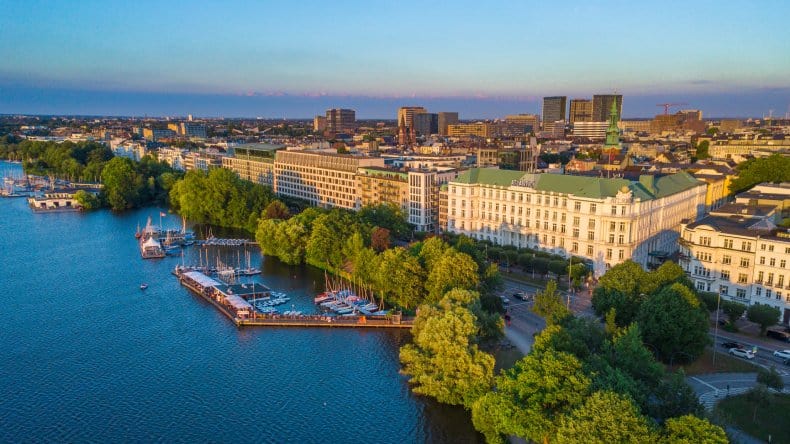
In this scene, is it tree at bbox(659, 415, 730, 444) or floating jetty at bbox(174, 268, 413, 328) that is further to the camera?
floating jetty at bbox(174, 268, 413, 328)

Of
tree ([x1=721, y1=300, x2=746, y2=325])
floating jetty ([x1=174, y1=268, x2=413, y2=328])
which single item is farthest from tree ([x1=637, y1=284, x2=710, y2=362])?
floating jetty ([x1=174, y1=268, x2=413, y2=328])

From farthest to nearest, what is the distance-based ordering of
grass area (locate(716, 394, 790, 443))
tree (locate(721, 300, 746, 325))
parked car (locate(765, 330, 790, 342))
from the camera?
tree (locate(721, 300, 746, 325)), parked car (locate(765, 330, 790, 342)), grass area (locate(716, 394, 790, 443))

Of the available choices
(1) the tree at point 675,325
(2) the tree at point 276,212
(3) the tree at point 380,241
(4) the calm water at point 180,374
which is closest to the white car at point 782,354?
(1) the tree at point 675,325

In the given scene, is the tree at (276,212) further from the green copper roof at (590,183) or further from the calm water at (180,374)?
the green copper roof at (590,183)

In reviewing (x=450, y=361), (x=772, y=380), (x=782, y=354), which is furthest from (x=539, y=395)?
(x=782, y=354)

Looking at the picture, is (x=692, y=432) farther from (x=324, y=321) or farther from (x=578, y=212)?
(x=578, y=212)

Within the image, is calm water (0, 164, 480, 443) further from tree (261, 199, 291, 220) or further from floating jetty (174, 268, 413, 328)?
tree (261, 199, 291, 220)
